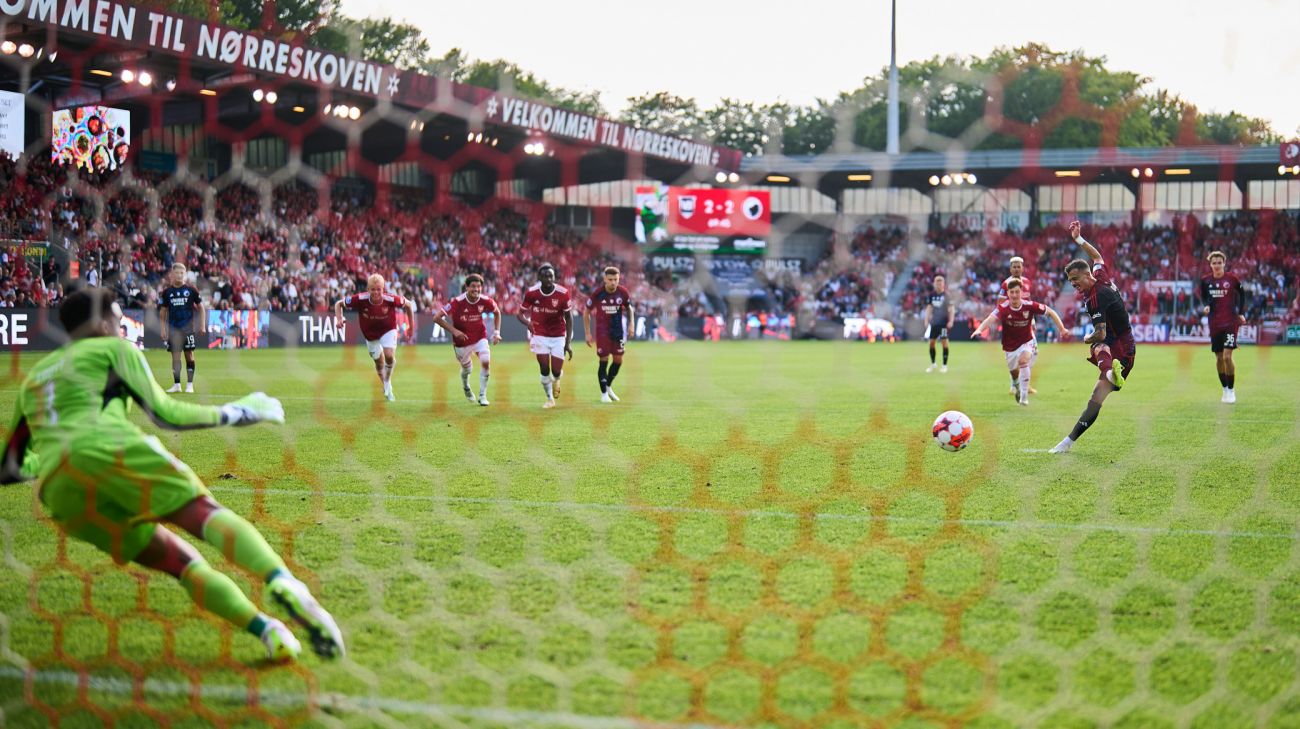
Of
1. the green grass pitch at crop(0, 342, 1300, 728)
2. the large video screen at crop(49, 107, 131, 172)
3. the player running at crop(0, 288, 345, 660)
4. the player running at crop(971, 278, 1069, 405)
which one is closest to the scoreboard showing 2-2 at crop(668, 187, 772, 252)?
the large video screen at crop(49, 107, 131, 172)

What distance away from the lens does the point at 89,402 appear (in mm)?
4129

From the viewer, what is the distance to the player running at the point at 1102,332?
33.2 feet

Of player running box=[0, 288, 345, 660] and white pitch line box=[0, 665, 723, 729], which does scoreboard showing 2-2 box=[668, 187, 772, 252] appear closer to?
player running box=[0, 288, 345, 660]

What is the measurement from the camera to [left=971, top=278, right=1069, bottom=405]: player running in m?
15.2

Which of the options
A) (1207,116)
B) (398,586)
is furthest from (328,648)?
(1207,116)

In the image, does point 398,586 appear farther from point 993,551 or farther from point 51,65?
point 51,65

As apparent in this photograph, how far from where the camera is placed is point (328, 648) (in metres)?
4.06

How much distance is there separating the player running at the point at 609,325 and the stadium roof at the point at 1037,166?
114ft

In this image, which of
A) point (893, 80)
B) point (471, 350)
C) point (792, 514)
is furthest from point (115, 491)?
point (893, 80)

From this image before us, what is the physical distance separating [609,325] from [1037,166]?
37.3 m

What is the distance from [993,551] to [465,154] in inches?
1527

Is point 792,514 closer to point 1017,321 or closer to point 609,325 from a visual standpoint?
point 609,325

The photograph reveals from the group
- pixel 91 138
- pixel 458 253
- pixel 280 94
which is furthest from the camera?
pixel 458 253

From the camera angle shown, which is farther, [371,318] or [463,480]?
[371,318]
